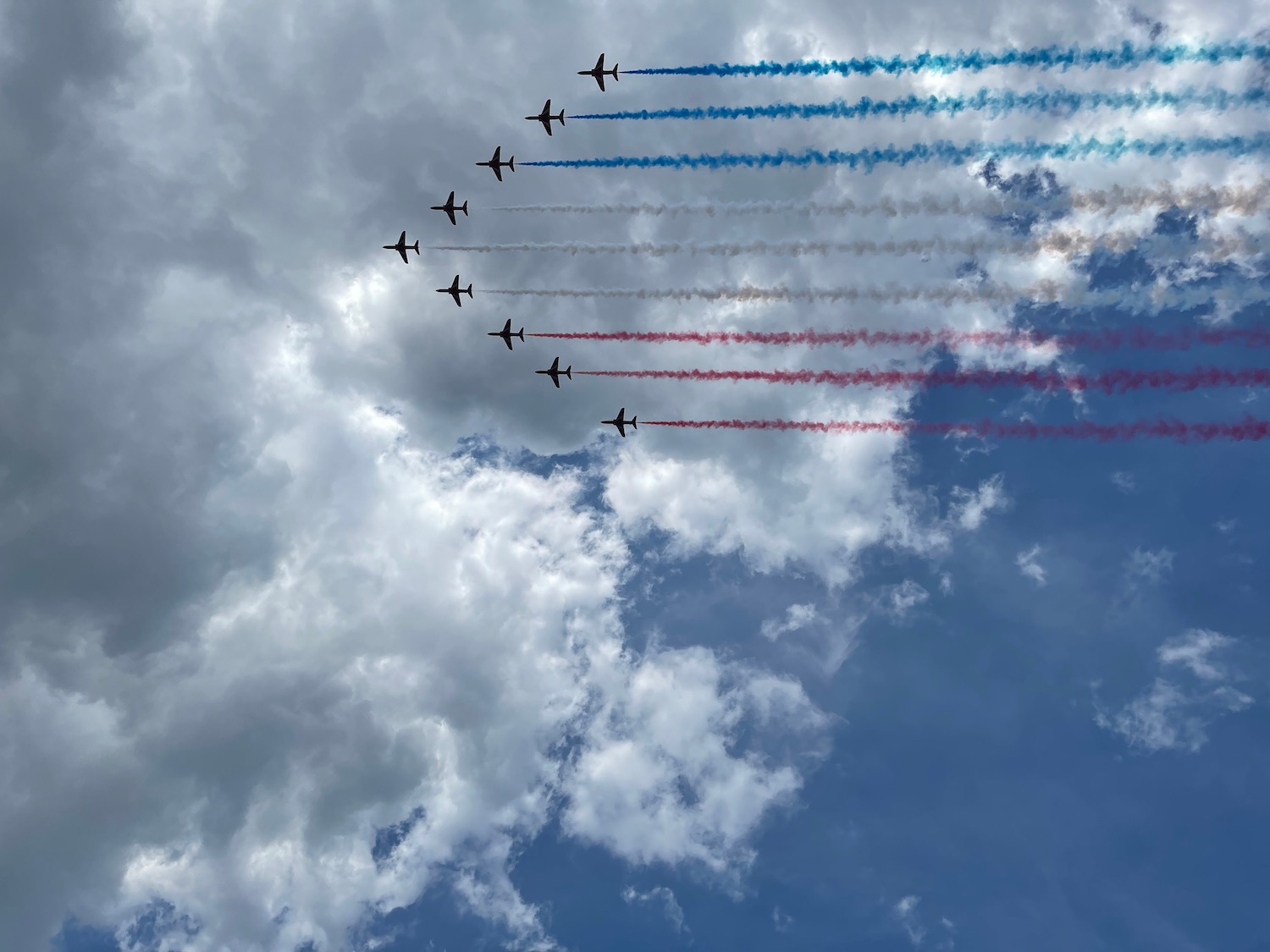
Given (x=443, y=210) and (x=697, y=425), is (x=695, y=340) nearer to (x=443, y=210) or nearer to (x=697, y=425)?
(x=697, y=425)

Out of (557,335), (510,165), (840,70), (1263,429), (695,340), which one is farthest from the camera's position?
(510,165)

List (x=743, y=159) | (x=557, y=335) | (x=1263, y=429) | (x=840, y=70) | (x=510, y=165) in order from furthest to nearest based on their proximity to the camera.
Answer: (x=510, y=165)
(x=557, y=335)
(x=743, y=159)
(x=840, y=70)
(x=1263, y=429)

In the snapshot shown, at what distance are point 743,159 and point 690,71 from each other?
30.2 ft

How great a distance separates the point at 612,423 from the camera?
99.1 metres

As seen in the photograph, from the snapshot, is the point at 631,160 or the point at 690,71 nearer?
the point at 690,71

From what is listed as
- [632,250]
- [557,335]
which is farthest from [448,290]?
[632,250]

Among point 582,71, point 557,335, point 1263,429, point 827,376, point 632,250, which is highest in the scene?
point 582,71

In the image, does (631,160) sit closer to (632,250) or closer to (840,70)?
(632,250)

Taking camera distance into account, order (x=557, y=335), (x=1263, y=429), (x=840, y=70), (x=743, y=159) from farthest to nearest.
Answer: (x=557, y=335), (x=743, y=159), (x=840, y=70), (x=1263, y=429)

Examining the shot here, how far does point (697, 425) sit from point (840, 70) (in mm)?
33839

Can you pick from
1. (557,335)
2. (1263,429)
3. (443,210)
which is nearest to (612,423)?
(557,335)

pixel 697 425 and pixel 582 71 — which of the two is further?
pixel 582 71

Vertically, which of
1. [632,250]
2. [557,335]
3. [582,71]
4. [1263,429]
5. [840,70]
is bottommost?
[1263,429]

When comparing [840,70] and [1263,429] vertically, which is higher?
[840,70]
